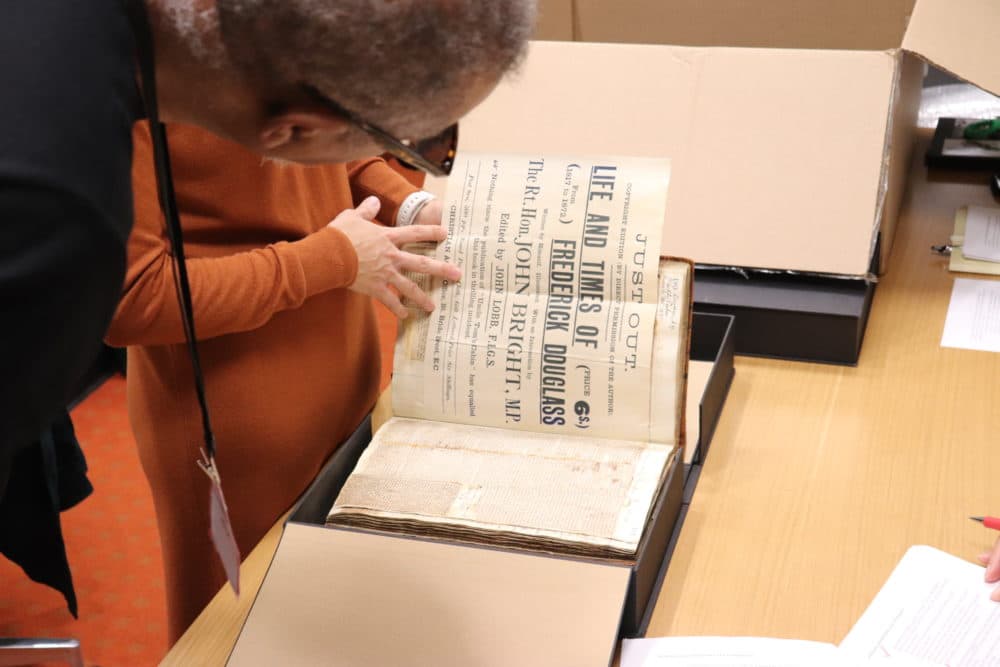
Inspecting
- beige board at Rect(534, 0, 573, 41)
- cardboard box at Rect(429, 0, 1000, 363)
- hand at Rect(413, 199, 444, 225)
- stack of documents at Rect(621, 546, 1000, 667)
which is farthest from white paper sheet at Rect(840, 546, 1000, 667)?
beige board at Rect(534, 0, 573, 41)

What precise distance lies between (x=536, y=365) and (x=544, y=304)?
0.06 meters

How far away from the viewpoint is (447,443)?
3.50ft

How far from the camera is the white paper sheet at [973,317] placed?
133 cm

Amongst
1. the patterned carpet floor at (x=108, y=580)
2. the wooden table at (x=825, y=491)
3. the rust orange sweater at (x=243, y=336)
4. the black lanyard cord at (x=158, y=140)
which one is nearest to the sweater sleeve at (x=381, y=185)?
the rust orange sweater at (x=243, y=336)

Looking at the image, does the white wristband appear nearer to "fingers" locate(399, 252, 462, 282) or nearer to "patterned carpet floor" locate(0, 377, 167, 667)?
"fingers" locate(399, 252, 462, 282)

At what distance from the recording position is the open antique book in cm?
98

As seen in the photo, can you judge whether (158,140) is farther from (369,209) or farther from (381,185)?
(381,185)

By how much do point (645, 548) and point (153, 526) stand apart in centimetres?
166

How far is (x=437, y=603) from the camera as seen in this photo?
34.3 inches

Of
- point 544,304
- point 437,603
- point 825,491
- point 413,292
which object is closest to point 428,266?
point 413,292

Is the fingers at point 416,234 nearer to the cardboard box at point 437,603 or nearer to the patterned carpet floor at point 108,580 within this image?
the cardboard box at point 437,603

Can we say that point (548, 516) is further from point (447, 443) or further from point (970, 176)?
point (970, 176)

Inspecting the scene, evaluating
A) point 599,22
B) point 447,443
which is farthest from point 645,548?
point 599,22

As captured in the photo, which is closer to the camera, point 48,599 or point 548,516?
point 548,516
